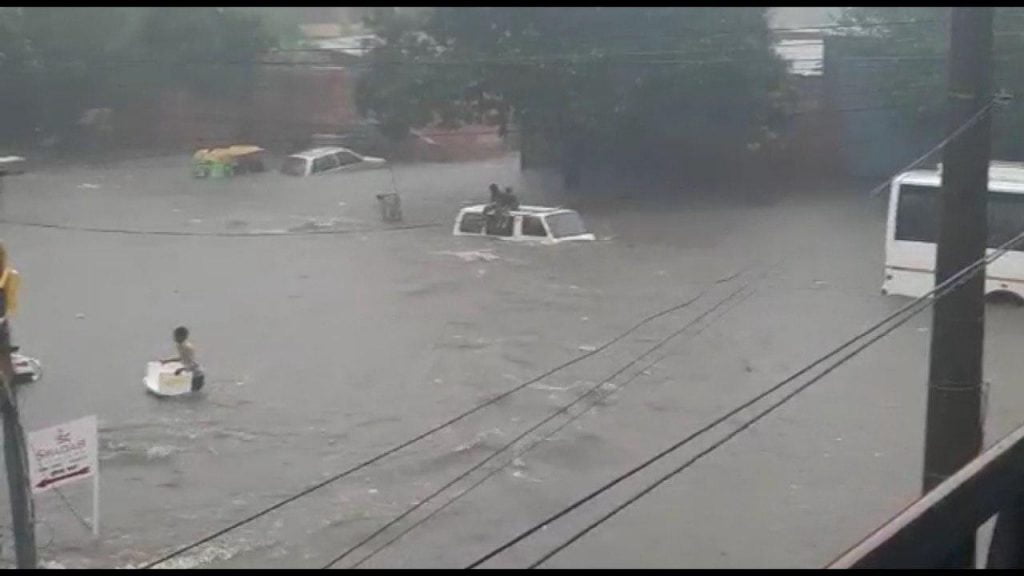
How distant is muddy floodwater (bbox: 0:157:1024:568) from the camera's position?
27.8 ft

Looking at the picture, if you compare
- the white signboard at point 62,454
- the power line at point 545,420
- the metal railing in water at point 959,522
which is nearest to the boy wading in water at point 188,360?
the power line at point 545,420

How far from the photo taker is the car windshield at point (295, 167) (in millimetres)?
27688

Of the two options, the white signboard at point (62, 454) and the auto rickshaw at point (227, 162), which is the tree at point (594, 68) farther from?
the white signboard at point (62, 454)

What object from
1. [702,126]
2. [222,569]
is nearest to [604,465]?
[222,569]

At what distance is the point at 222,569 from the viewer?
7.57 meters

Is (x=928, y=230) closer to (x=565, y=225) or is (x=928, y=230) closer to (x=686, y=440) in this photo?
(x=565, y=225)

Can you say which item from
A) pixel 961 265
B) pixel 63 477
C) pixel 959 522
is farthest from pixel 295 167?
pixel 959 522

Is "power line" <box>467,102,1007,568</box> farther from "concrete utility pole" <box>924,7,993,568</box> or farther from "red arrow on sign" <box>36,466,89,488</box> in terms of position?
"red arrow on sign" <box>36,466,89,488</box>

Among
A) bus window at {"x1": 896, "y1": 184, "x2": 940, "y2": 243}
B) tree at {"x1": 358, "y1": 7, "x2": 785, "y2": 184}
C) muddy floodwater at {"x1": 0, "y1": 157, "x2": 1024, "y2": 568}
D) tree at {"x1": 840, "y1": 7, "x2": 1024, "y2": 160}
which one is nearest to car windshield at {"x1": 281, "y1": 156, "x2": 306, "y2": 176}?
muddy floodwater at {"x1": 0, "y1": 157, "x2": 1024, "y2": 568}

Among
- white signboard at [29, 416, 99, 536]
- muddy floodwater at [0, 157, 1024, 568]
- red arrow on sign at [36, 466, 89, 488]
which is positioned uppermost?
white signboard at [29, 416, 99, 536]

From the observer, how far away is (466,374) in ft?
41.0

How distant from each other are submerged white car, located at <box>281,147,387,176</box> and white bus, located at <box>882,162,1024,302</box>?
15455 mm

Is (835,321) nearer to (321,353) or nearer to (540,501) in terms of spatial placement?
(321,353)

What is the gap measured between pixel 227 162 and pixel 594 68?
354 inches
